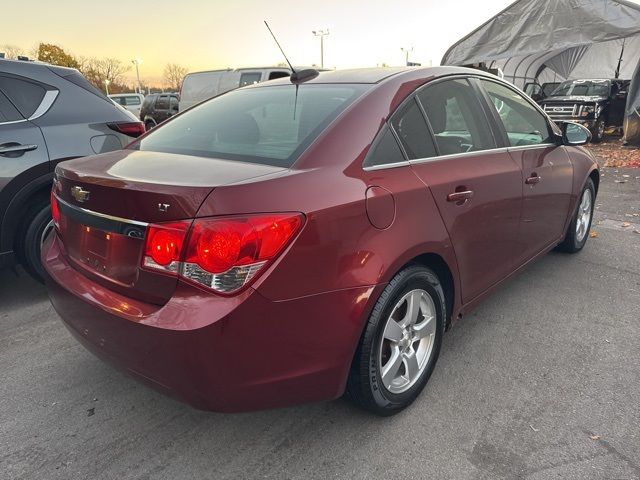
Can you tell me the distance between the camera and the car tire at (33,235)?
12.0ft

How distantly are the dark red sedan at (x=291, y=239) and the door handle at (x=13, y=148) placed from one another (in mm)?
1433

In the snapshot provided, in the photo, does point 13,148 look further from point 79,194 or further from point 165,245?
point 165,245

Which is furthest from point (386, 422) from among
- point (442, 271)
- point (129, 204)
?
point (129, 204)

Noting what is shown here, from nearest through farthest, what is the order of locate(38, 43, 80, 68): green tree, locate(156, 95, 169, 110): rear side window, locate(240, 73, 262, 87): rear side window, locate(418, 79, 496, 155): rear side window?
locate(418, 79, 496, 155): rear side window < locate(240, 73, 262, 87): rear side window < locate(156, 95, 169, 110): rear side window < locate(38, 43, 80, 68): green tree

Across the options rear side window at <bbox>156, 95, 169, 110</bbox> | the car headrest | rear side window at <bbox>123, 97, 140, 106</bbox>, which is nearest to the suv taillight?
the car headrest

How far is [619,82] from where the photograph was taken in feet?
52.4

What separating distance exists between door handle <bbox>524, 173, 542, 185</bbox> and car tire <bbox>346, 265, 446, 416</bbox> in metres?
1.18

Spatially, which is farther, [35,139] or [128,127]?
[128,127]

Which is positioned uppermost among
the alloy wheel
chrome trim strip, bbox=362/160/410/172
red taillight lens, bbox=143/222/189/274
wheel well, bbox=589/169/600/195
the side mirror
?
the side mirror

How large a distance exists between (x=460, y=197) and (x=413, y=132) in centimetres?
42

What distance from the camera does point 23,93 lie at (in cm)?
374

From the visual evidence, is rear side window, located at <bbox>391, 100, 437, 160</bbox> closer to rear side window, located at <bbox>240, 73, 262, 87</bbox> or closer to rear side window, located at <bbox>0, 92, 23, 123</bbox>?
rear side window, located at <bbox>0, 92, 23, 123</bbox>

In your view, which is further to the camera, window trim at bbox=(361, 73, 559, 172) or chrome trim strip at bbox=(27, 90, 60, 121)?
chrome trim strip at bbox=(27, 90, 60, 121)

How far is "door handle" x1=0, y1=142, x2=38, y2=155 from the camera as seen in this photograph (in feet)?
11.3
